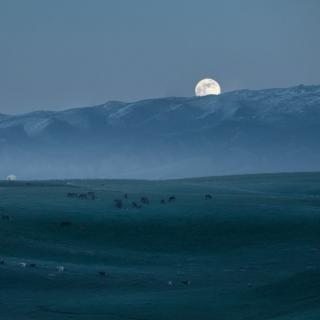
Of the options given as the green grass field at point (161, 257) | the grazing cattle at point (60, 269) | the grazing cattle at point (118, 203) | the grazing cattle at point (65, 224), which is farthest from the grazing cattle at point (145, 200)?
the grazing cattle at point (60, 269)

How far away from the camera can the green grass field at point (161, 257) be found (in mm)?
44469

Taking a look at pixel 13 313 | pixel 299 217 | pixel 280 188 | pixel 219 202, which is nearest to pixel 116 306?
pixel 13 313

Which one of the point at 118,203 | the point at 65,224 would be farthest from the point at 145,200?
the point at 65,224

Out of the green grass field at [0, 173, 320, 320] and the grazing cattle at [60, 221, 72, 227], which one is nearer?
the green grass field at [0, 173, 320, 320]

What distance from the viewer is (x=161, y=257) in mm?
60344

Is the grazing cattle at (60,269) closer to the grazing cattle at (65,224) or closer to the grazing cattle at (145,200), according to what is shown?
the grazing cattle at (65,224)

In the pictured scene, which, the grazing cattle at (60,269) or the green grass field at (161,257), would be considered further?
the grazing cattle at (60,269)

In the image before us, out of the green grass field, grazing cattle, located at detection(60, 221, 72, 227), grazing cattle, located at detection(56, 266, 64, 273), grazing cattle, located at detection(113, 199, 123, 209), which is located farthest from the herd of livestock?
grazing cattle, located at detection(56, 266, 64, 273)

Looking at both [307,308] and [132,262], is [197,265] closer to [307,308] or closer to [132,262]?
[132,262]

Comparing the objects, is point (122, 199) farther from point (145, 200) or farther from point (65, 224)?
point (65, 224)

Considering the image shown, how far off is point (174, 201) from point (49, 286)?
113 ft

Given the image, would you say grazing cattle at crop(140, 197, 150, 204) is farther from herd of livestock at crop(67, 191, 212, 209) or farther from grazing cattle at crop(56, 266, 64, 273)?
grazing cattle at crop(56, 266, 64, 273)

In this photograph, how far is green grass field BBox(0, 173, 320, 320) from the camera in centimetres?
4447

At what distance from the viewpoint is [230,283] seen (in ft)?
166
